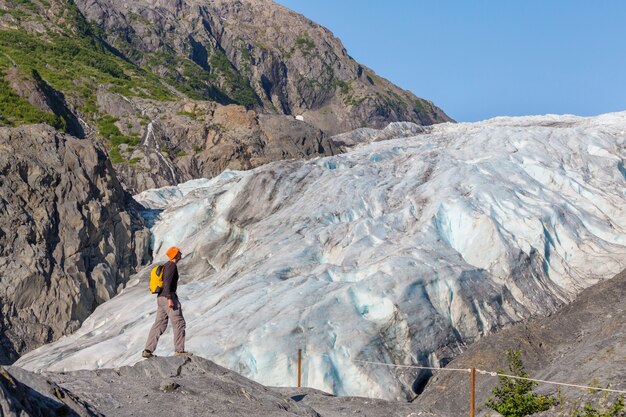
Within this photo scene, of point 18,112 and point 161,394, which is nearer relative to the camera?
point 161,394

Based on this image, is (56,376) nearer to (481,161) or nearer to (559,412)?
(559,412)

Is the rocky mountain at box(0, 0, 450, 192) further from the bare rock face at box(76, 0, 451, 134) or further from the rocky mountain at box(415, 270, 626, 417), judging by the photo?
the rocky mountain at box(415, 270, 626, 417)

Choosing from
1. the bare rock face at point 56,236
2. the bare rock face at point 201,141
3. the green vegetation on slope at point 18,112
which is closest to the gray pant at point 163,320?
the bare rock face at point 56,236

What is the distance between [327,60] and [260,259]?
4217 inches

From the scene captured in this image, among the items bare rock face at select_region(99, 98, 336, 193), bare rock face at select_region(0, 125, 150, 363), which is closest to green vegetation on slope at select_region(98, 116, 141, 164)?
bare rock face at select_region(99, 98, 336, 193)

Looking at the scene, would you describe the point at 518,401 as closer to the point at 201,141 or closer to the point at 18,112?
the point at 18,112

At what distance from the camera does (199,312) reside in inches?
1067

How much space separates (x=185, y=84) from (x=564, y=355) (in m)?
92.1

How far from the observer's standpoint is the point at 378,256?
2836 centimetres

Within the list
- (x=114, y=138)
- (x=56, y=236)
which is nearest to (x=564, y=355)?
(x=56, y=236)

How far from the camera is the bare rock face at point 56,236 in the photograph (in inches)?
1197

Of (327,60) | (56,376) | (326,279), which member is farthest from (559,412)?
(327,60)

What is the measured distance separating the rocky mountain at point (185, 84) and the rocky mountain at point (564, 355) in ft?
117

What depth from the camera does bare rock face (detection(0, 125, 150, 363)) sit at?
30.4 meters
